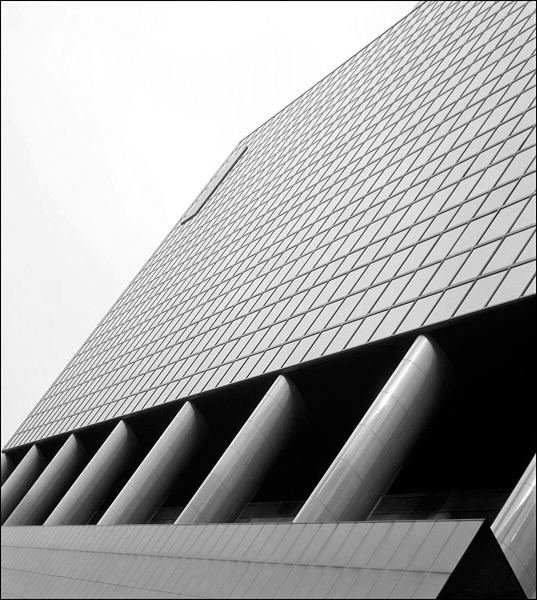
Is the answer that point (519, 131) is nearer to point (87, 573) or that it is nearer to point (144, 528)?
point (144, 528)

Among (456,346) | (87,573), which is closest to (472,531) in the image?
(456,346)

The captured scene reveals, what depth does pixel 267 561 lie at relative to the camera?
20125 mm

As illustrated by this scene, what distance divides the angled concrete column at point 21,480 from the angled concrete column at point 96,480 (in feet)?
50.7

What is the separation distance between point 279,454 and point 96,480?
16.3 metres

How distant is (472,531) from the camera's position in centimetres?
1560

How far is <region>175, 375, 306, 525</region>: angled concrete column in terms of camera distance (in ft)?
96.1

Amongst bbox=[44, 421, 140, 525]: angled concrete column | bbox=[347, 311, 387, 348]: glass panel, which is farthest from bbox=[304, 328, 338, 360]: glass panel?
bbox=[44, 421, 140, 525]: angled concrete column

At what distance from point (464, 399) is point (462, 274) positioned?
446 centimetres

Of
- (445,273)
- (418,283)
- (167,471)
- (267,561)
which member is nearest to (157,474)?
(167,471)

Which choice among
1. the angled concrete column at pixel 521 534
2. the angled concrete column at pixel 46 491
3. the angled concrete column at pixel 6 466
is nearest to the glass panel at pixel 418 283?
the angled concrete column at pixel 521 534

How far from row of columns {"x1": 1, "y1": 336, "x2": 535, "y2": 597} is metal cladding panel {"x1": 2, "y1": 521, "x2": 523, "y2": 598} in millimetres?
1974

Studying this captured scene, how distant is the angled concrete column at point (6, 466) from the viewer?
6425 centimetres

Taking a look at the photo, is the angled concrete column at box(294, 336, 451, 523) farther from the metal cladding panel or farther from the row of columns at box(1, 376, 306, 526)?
the row of columns at box(1, 376, 306, 526)

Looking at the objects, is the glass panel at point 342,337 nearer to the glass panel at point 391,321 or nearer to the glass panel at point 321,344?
the glass panel at point 321,344
